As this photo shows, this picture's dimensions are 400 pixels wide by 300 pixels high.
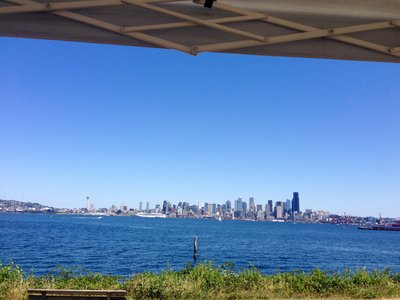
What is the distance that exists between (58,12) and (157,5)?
77 cm

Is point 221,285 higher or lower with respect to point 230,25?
lower

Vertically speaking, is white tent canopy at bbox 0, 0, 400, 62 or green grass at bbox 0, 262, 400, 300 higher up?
white tent canopy at bbox 0, 0, 400, 62

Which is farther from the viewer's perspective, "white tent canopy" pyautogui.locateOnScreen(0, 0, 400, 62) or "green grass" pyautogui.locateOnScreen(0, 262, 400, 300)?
"green grass" pyautogui.locateOnScreen(0, 262, 400, 300)

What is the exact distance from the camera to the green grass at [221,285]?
794 cm

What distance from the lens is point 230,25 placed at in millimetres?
2771

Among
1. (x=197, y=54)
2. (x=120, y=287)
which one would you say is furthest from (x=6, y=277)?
(x=197, y=54)

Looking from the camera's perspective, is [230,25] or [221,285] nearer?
[230,25]

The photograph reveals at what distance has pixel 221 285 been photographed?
362 inches

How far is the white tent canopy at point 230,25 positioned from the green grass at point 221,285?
6.23 metres

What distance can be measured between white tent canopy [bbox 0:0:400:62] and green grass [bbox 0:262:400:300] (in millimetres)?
6232

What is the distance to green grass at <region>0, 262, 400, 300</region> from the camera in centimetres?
794

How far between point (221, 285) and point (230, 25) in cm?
800

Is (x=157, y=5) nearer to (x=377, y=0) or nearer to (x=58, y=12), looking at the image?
(x=58, y=12)

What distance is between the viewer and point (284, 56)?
3002 millimetres
